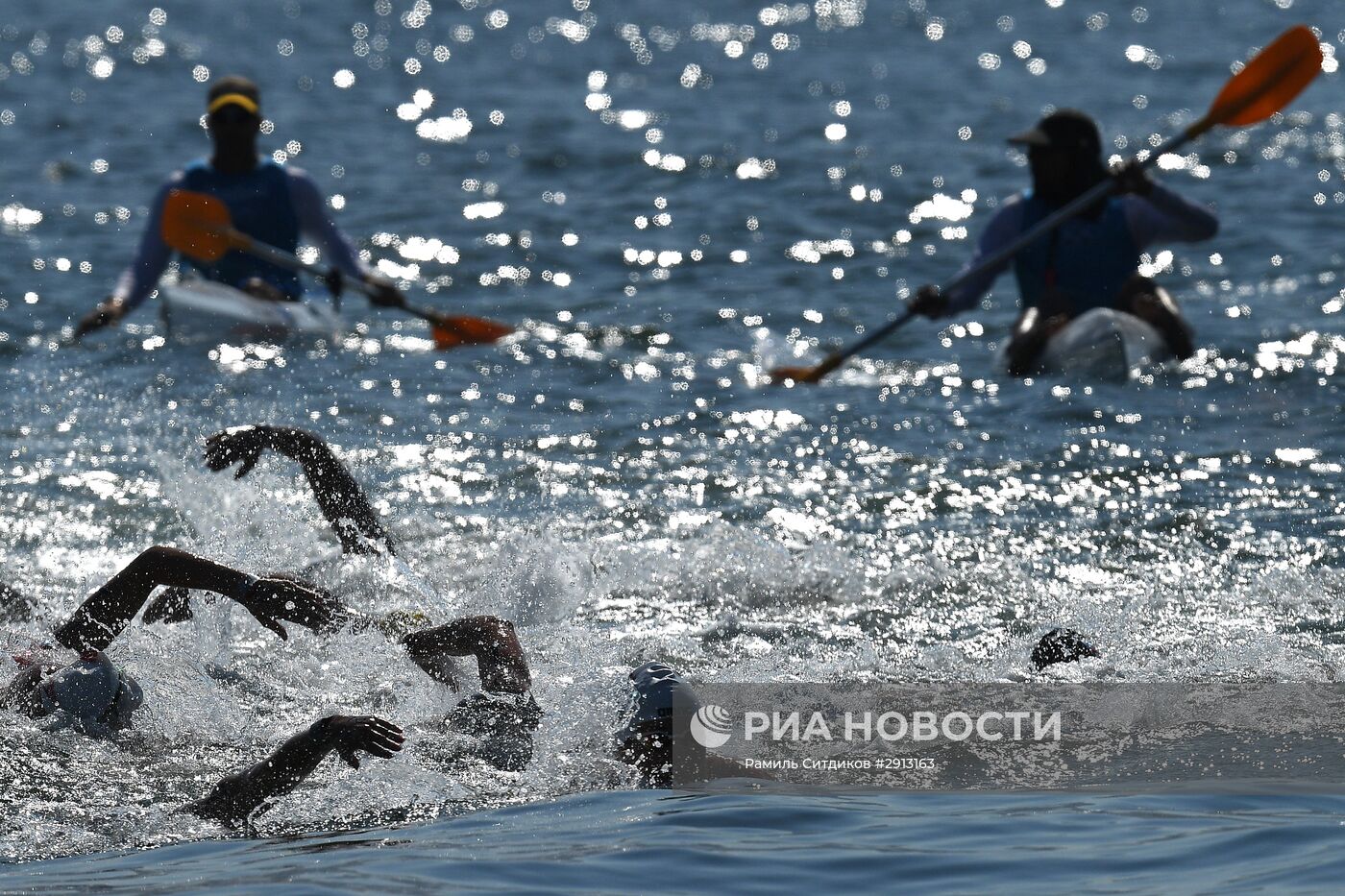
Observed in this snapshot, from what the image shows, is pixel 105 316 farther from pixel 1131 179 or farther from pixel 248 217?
pixel 1131 179

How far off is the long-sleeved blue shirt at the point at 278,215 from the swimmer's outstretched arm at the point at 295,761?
6.30 m

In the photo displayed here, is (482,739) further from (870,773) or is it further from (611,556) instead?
(611,556)

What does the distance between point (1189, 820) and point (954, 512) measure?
3.20 metres

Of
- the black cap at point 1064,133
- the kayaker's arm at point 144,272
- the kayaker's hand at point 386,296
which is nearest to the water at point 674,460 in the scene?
the kayaker's arm at point 144,272

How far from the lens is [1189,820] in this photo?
4504 mm

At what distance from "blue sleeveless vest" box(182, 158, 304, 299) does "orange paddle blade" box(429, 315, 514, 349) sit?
0.97 m

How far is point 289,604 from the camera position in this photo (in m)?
5.00

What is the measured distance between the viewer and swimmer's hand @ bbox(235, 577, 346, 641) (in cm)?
500

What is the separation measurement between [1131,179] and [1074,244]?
0.83 meters

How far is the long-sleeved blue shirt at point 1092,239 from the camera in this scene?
988 cm

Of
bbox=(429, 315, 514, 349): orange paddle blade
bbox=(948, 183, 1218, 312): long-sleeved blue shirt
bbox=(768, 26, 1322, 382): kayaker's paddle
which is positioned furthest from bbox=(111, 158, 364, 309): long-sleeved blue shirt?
bbox=(948, 183, 1218, 312): long-sleeved blue shirt

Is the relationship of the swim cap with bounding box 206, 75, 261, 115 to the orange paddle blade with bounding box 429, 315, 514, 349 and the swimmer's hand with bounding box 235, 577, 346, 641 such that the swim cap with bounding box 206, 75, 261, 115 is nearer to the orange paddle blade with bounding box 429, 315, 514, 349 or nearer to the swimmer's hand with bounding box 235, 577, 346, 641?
the orange paddle blade with bounding box 429, 315, 514, 349

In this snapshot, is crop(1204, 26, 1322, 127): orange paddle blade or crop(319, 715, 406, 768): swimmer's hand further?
crop(1204, 26, 1322, 127): orange paddle blade

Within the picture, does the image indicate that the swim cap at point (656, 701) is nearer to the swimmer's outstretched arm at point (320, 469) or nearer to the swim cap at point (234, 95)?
the swimmer's outstretched arm at point (320, 469)
